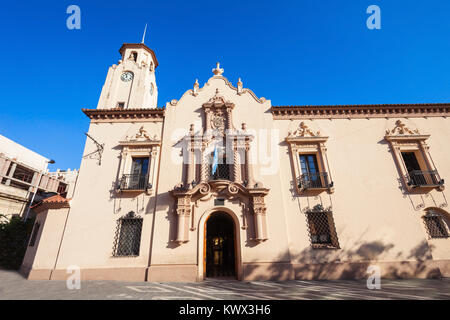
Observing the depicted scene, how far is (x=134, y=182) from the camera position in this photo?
10461 mm

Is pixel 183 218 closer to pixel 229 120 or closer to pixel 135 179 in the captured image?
pixel 135 179

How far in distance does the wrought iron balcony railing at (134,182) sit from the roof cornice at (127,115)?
3777 millimetres

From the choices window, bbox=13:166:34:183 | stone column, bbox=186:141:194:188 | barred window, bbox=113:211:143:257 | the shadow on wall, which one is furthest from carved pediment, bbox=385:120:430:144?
window, bbox=13:166:34:183

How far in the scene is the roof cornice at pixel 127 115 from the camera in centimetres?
1209

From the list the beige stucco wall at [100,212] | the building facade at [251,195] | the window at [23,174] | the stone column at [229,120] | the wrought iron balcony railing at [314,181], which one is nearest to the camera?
the building facade at [251,195]

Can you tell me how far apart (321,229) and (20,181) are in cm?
2143


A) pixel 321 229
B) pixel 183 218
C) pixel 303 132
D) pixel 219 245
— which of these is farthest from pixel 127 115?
pixel 321 229

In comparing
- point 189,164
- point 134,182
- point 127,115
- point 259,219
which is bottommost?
point 259,219

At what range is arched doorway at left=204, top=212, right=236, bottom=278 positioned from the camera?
33.6ft

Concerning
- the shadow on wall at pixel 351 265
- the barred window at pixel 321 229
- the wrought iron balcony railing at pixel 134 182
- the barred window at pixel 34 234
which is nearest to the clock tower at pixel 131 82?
the wrought iron balcony railing at pixel 134 182

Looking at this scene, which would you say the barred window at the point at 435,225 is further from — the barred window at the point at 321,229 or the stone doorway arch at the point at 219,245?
the stone doorway arch at the point at 219,245

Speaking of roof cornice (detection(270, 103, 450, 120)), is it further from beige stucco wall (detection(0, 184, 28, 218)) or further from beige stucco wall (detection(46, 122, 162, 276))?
beige stucco wall (detection(0, 184, 28, 218))

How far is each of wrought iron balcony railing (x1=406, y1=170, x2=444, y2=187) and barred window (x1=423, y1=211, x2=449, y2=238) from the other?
1566 mm
